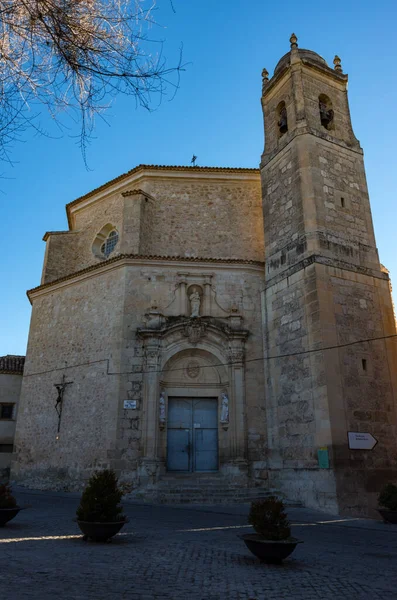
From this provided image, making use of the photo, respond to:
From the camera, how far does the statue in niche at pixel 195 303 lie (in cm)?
1543

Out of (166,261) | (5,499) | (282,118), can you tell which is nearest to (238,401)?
(166,261)

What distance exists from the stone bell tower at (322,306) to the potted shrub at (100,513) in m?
6.58

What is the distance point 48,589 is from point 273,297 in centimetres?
1213

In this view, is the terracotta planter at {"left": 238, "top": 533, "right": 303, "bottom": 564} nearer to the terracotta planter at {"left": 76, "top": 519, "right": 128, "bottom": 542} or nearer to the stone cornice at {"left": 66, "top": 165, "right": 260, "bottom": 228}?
the terracotta planter at {"left": 76, "top": 519, "right": 128, "bottom": 542}

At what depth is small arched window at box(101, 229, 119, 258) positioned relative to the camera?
18406 mm

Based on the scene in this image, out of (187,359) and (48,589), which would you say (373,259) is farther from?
(48,589)

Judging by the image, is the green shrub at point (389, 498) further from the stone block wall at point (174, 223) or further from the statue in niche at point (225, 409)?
the stone block wall at point (174, 223)

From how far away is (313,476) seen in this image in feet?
39.2

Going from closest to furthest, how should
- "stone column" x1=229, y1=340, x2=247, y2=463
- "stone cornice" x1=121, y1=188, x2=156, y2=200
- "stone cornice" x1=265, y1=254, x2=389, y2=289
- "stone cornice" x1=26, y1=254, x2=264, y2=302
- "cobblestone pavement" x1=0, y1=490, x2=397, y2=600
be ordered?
"cobblestone pavement" x1=0, y1=490, x2=397, y2=600 < "stone cornice" x1=265, y1=254, x2=389, y2=289 < "stone column" x1=229, y1=340, x2=247, y2=463 < "stone cornice" x1=26, y1=254, x2=264, y2=302 < "stone cornice" x1=121, y1=188, x2=156, y2=200

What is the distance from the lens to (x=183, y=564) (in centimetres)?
528

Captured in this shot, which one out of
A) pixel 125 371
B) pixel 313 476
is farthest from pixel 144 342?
pixel 313 476

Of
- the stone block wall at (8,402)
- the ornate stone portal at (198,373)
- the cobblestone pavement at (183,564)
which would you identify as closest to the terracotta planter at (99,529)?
the cobblestone pavement at (183,564)

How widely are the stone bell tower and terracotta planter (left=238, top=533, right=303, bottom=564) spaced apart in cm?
643

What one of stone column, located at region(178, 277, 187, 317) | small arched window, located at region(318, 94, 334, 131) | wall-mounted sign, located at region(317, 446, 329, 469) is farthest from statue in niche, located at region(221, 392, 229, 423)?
small arched window, located at region(318, 94, 334, 131)
